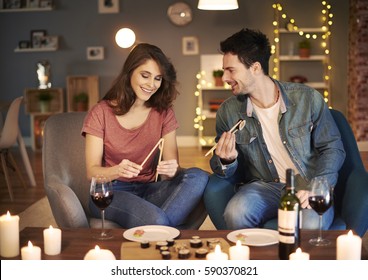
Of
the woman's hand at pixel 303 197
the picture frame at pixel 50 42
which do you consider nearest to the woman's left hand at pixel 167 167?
the woman's hand at pixel 303 197

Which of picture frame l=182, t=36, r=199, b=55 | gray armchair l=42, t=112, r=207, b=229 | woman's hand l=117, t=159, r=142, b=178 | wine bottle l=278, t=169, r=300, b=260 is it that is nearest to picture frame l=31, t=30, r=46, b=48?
picture frame l=182, t=36, r=199, b=55

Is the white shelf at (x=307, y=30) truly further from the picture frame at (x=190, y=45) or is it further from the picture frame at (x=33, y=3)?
the picture frame at (x=33, y=3)

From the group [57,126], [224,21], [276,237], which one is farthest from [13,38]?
[276,237]

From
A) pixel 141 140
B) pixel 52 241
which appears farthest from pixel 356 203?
pixel 52 241

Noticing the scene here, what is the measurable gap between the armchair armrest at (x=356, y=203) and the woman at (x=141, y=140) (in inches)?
24.3

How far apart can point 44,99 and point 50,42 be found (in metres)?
0.75

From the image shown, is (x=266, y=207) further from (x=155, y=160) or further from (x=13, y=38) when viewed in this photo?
(x=13, y=38)

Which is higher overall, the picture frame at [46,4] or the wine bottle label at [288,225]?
the picture frame at [46,4]

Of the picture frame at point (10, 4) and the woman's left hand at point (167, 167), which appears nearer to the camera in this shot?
the woman's left hand at point (167, 167)

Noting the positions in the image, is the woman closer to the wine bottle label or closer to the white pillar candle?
the white pillar candle

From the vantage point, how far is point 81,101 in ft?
26.2

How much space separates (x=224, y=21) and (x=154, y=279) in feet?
21.0

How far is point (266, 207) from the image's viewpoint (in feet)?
8.55

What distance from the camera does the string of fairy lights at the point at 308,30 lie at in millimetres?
7699
